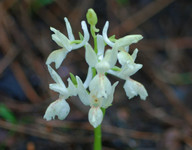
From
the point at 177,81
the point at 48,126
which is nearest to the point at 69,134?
the point at 48,126

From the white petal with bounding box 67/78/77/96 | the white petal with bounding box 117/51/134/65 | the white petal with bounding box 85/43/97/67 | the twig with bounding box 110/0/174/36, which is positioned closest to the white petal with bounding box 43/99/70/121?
the white petal with bounding box 67/78/77/96

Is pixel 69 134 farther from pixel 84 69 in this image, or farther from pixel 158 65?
pixel 158 65

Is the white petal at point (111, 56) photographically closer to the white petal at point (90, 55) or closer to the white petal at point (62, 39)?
the white petal at point (90, 55)

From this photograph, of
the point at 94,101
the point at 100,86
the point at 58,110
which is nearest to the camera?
the point at 100,86

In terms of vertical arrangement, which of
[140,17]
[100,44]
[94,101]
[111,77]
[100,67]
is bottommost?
[94,101]

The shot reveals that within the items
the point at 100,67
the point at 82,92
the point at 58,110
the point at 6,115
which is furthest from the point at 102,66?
the point at 6,115

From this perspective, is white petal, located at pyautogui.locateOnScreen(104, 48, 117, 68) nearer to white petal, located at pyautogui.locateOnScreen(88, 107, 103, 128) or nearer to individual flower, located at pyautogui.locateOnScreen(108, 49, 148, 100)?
individual flower, located at pyautogui.locateOnScreen(108, 49, 148, 100)

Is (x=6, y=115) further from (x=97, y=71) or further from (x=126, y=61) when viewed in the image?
(x=126, y=61)

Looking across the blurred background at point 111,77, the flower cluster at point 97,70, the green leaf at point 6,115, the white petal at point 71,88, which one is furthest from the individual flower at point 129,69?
the green leaf at point 6,115
